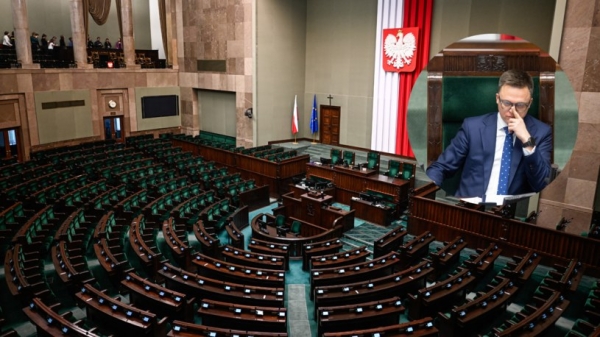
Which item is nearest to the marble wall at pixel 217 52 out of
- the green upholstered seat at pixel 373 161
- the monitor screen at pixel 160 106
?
the monitor screen at pixel 160 106

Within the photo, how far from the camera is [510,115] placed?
1722 mm

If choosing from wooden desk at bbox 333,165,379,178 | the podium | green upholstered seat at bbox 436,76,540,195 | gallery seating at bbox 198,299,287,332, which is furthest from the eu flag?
green upholstered seat at bbox 436,76,540,195

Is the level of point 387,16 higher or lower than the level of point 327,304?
higher

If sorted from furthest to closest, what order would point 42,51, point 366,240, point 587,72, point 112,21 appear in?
point 112,21
point 42,51
point 366,240
point 587,72

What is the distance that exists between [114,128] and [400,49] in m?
12.5

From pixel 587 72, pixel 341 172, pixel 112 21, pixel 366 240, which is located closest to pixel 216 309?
pixel 366 240

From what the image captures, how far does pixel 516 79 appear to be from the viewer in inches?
67.5

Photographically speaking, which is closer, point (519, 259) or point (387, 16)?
point (519, 259)

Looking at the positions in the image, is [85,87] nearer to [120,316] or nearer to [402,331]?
[120,316]

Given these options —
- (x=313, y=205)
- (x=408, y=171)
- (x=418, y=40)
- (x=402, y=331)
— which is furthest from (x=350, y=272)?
(x=418, y=40)

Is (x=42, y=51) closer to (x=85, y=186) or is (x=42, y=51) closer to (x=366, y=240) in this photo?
(x=85, y=186)

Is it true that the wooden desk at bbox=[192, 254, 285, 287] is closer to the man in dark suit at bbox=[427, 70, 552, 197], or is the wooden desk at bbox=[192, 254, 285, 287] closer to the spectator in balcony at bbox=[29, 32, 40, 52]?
the man in dark suit at bbox=[427, 70, 552, 197]

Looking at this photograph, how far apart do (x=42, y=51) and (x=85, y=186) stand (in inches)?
353

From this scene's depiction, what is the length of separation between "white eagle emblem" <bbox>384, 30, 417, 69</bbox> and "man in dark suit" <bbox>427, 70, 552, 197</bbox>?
1431 centimetres
